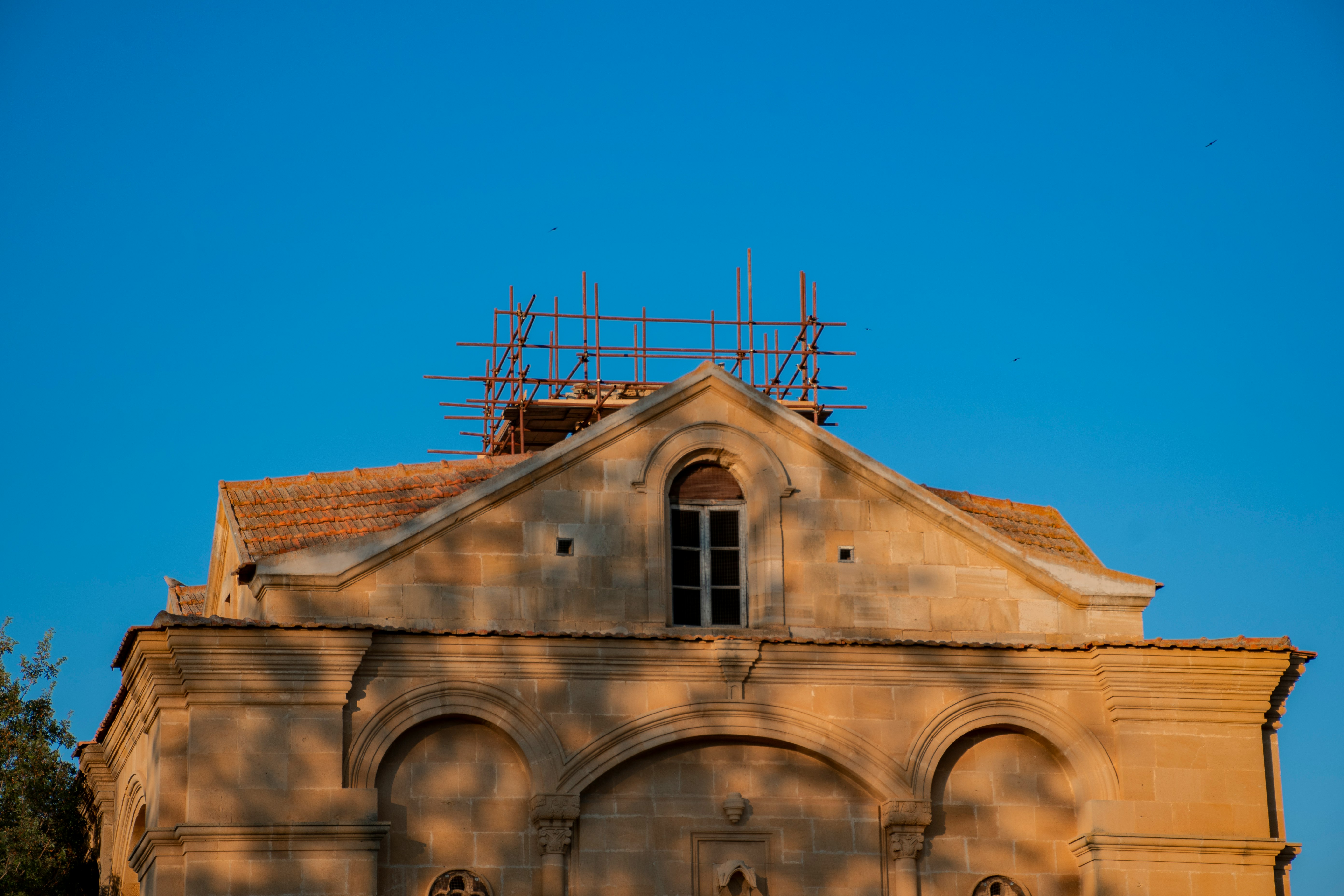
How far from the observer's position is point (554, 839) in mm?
22766

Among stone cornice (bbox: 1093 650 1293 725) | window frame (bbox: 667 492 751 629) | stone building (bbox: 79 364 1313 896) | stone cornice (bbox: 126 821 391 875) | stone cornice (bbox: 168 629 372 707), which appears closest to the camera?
stone cornice (bbox: 126 821 391 875)

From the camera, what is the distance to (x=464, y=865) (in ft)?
74.8

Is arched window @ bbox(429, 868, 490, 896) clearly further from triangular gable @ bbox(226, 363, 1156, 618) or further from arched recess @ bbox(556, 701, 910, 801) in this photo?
triangular gable @ bbox(226, 363, 1156, 618)

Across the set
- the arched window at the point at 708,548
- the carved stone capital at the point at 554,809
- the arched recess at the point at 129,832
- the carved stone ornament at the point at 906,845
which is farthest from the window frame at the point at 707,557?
the arched recess at the point at 129,832

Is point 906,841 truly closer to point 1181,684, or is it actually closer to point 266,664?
point 1181,684

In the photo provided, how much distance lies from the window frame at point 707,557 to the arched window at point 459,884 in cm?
387

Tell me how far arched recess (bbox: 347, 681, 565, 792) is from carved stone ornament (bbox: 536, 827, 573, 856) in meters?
0.46

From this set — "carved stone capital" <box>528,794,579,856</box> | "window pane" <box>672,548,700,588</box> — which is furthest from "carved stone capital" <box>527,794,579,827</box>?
"window pane" <box>672,548,700,588</box>

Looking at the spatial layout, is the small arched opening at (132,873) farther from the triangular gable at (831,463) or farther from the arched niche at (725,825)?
the arched niche at (725,825)

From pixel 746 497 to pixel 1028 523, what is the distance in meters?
5.38

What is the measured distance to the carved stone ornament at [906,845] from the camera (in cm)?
2336

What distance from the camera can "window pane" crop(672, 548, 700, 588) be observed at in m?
24.4

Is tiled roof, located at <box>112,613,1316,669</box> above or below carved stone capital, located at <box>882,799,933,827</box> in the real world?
above

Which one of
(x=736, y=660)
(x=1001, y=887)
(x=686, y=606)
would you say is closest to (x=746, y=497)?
(x=686, y=606)
